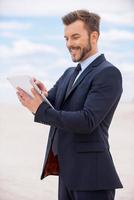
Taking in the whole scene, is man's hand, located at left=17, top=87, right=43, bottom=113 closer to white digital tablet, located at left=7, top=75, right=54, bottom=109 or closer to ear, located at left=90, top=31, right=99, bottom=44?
white digital tablet, located at left=7, top=75, right=54, bottom=109

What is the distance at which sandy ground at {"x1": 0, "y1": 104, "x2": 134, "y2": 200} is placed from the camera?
2.58m

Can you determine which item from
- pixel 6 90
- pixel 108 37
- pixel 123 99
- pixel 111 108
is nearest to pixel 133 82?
pixel 123 99

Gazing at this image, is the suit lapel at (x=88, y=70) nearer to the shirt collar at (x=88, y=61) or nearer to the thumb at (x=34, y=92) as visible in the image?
the shirt collar at (x=88, y=61)

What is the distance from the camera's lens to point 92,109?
147cm

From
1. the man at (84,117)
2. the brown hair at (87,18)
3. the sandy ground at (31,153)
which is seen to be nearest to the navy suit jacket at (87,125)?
the man at (84,117)

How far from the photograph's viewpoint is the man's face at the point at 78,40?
161 cm

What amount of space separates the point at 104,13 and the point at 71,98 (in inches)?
43.4

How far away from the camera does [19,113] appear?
2645mm

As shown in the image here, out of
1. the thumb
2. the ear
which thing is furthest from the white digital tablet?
the ear

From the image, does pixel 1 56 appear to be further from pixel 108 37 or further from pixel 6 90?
pixel 108 37

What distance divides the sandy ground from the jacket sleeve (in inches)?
40.7

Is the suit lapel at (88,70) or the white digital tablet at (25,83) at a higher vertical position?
the suit lapel at (88,70)

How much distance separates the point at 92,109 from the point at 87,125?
0.20 ft

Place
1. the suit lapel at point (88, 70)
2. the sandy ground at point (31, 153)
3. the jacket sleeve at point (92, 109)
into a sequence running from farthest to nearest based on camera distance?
the sandy ground at point (31, 153) → the suit lapel at point (88, 70) → the jacket sleeve at point (92, 109)
